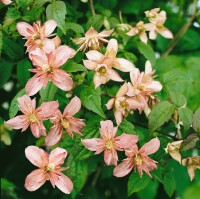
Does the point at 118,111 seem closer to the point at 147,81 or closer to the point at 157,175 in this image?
the point at 147,81

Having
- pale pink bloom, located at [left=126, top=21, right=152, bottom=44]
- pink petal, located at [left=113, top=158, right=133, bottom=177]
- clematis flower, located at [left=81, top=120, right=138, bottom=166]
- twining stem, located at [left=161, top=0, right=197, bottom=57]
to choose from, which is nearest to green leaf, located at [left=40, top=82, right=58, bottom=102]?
clematis flower, located at [left=81, top=120, right=138, bottom=166]

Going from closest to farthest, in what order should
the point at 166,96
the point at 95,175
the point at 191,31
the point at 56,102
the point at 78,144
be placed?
the point at 56,102, the point at 78,144, the point at 166,96, the point at 95,175, the point at 191,31

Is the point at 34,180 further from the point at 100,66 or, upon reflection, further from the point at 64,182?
the point at 100,66

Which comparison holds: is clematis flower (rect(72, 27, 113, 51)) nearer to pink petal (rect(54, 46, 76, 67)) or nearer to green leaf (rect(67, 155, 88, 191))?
pink petal (rect(54, 46, 76, 67))

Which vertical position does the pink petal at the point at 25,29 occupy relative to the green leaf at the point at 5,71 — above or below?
above

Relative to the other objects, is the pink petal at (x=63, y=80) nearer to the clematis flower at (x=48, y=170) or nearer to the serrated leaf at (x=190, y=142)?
the clematis flower at (x=48, y=170)

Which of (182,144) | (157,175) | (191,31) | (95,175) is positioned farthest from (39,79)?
(191,31)

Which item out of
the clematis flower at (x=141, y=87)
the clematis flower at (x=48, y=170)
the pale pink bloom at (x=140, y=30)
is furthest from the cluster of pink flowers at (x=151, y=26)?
the clematis flower at (x=48, y=170)
